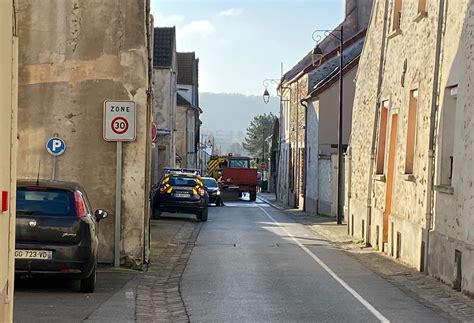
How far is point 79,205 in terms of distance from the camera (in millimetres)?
11562

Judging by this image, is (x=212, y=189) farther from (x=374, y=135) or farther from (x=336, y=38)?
(x=374, y=135)

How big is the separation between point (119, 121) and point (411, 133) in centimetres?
707

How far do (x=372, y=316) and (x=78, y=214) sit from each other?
4.19m

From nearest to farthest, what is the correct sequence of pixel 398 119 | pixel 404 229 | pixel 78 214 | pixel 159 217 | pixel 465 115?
pixel 78 214
pixel 465 115
pixel 404 229
pixel 398 119
pixel 159 217

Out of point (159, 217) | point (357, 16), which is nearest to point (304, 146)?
point (357, 16)

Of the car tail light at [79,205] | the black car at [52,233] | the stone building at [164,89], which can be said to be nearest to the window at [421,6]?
the car tail light at [79,205]

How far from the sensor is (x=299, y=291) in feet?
41.3

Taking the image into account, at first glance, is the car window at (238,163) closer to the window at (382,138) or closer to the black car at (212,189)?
the black car at (212,189)

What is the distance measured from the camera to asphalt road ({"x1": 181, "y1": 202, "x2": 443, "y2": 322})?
10500 millimetres

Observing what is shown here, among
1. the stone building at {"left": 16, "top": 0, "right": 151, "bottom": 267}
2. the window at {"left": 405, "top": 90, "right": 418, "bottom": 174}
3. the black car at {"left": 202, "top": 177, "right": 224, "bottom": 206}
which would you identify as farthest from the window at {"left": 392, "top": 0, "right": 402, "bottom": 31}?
the black car at {"left": 202, "top": 177, "right": 224, "bottom": 206}

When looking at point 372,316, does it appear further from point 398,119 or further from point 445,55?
point 398,119

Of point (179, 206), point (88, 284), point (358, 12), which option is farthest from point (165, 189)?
point (358, 12)

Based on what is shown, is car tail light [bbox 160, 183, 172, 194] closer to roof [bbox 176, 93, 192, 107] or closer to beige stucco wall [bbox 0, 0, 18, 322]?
beige stucco wall [bbox 0, 0, 18, 322]

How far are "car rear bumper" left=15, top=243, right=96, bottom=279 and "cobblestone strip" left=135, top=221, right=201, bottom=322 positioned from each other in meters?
0.94
